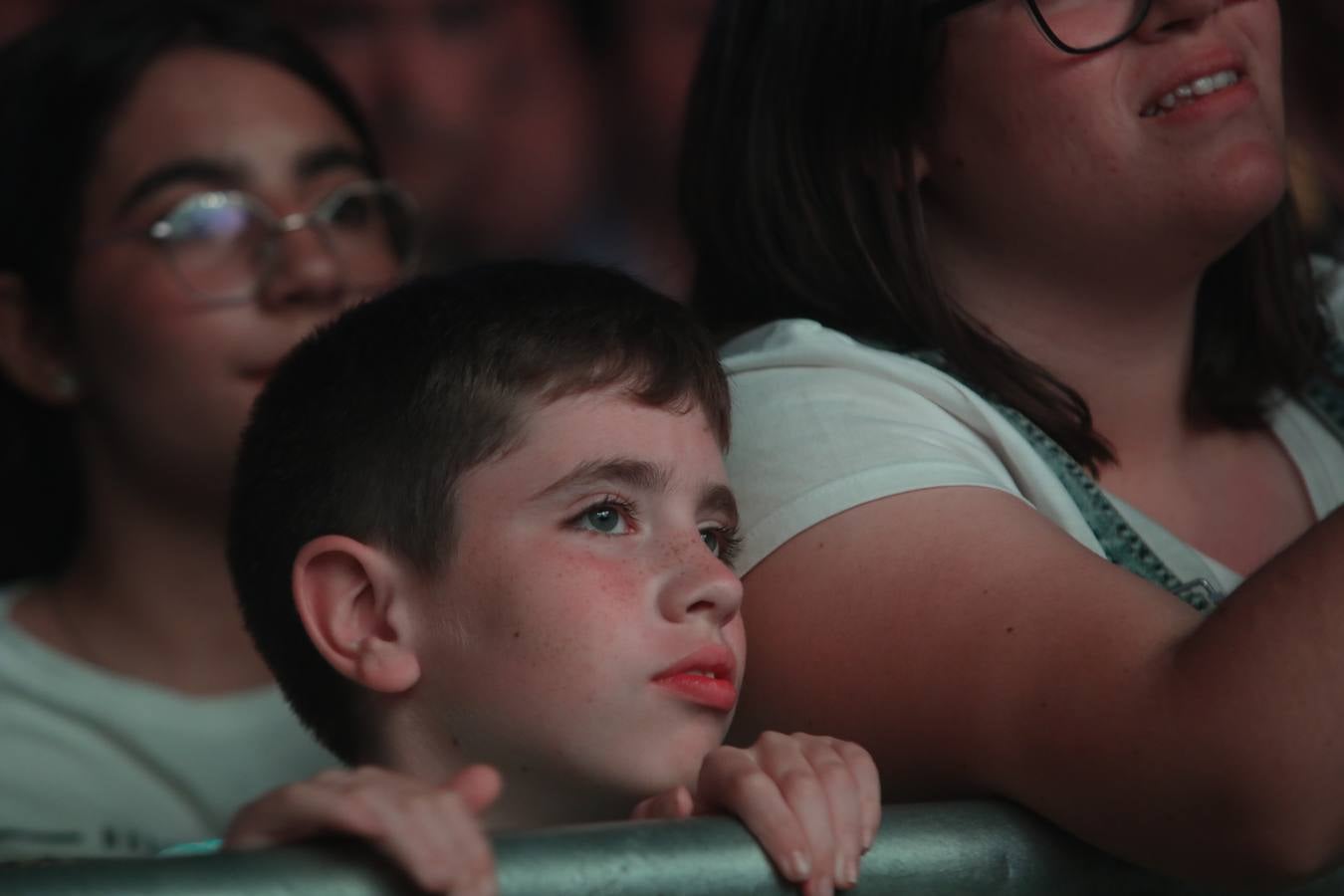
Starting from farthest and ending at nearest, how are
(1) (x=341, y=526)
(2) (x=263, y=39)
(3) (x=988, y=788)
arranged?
(2) (x=263, y=39) → (1) (x=341, y=526) → (3) (x=988, y=788)

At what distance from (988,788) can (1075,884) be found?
108mm

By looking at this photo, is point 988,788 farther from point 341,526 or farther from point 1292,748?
point 341,526

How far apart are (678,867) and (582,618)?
1.11 ft

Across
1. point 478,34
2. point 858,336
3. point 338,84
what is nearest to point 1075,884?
point 858,336

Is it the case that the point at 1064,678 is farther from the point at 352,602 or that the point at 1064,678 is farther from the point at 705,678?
the point at 352,602

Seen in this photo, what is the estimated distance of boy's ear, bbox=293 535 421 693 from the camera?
4.12ft

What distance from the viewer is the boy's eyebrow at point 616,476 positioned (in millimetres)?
1252

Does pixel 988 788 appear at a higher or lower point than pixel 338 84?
lower

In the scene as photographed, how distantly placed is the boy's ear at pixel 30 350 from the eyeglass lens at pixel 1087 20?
1.43 metres

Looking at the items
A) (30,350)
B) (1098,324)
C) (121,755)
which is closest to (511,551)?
(1098,324)

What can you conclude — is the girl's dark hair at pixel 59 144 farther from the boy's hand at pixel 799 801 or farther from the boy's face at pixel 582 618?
the boy's hand at pixel 799 801

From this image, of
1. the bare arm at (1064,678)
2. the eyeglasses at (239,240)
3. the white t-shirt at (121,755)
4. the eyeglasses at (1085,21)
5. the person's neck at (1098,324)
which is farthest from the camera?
the eyeglasses at (239,240)

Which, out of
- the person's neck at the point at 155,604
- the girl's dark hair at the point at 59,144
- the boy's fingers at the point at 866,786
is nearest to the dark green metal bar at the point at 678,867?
the boy's fingers at the point at 866,786

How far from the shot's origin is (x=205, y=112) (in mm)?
2283
